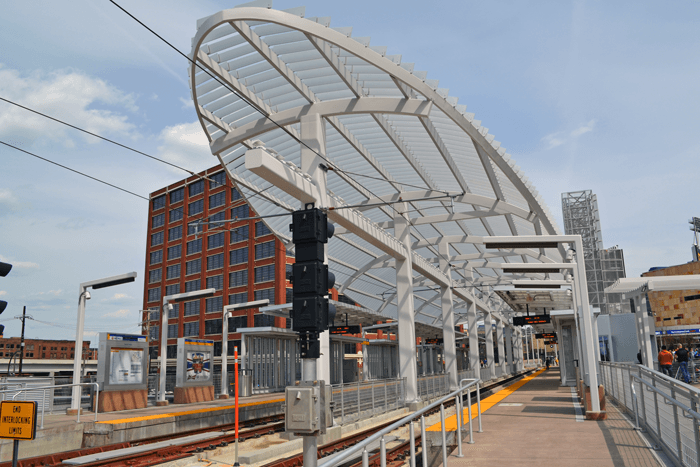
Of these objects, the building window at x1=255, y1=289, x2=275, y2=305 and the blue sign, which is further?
the building window at x1=255, y1=289, x2=275, y2=305

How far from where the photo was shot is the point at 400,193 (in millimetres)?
22156

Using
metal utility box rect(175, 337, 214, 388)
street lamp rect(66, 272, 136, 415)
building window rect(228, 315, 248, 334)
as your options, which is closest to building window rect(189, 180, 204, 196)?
building window rect(228, 315, 248, 334)

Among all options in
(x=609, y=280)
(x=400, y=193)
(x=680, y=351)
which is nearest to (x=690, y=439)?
(x=680, y=351)

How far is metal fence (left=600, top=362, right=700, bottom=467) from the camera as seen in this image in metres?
6.41

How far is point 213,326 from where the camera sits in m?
61.7

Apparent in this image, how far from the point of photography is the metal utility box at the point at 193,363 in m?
23.2

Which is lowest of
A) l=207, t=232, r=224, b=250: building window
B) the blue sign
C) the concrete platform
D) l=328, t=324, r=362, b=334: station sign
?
the concrete platform

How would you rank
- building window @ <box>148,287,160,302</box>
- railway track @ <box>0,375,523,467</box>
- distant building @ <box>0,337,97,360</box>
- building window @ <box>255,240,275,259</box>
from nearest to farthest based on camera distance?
railway track @ <box>0,375,523,467</box>
building window @ <box>255,240,275,259</box>
building window @ <box>148,287,160,302</box>
distant building @ <box>0,337,97,360</box>

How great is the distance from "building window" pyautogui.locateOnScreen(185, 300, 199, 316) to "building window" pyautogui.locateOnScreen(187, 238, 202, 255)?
6375 mm

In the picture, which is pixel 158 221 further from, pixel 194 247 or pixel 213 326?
pixel 213 326

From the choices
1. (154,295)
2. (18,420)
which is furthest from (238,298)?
(18,420)

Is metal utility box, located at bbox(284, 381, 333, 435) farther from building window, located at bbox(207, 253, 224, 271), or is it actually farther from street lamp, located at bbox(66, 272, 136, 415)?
Answer: building window, located at bbox(207, 253, 224, 271)

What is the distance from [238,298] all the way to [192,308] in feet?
27.0

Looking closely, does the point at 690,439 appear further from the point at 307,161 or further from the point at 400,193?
the point at 400,193
